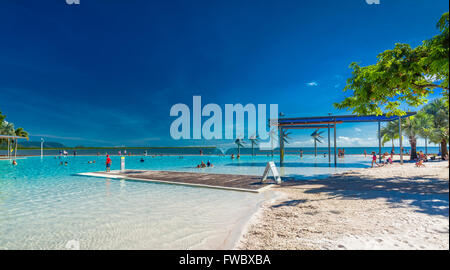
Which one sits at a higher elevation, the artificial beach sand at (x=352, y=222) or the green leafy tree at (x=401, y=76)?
the green leafy tree at (x=401, y=76)

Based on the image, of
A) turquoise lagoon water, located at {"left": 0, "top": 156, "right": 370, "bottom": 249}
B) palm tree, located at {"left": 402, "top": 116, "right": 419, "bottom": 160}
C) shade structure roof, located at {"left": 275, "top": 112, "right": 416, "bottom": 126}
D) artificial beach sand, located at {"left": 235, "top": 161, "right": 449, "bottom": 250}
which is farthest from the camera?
palm tree, located at {"left": 402, "top": 116, "right": 419, "bottom": 160}

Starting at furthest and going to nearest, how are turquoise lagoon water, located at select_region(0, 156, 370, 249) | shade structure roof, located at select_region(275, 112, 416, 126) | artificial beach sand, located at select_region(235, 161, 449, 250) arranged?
shade structure roof, located at select_region(275, 112, 416, 126) < turquoise lagoon water, located at select_region(0, 156, 370, 249) < artificial beach sand, located at select_region(235, 161, 449, 250)

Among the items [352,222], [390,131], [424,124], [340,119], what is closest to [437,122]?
[424,124]

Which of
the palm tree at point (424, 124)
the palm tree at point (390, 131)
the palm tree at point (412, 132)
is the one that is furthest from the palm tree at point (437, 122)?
the palm tree at point (390, 131)

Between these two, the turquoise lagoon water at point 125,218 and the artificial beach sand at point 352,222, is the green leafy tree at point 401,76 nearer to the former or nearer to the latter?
the artificial beach sand at point 352,222

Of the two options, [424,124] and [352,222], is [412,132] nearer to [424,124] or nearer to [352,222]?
[424,124]

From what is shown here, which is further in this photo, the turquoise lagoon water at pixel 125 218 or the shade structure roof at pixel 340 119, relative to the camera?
the shade structure roof at pixel 340 119

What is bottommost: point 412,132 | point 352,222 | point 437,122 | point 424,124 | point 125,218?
point 125,218

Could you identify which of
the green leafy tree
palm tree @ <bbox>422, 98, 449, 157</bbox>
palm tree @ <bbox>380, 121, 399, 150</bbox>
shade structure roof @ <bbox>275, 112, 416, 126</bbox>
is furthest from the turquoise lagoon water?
palm tree @ <bbox>380, 121, 399, 150</bbox>

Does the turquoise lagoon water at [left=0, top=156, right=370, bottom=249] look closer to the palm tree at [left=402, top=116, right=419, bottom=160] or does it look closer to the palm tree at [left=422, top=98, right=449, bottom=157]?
the palm tree at [left=422, top=98, right=449, bottom=157]

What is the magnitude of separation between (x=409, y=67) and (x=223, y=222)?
990 centimetres

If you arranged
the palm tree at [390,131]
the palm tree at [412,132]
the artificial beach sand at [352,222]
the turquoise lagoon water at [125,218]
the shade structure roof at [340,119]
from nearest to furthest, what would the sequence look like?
the artificial beach sand at [352,222] → the turquoise lagoon water at [125,218] → the shade structure roof at [340,119] → the palm tree at [412,132] → the palm tree at [390,131]
